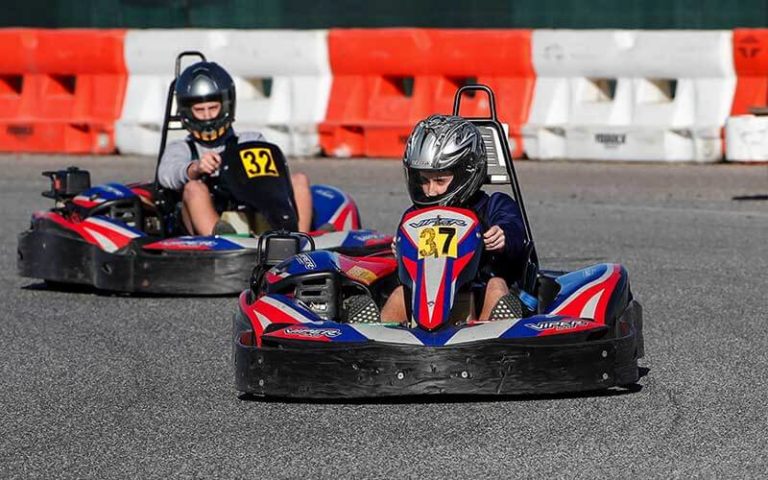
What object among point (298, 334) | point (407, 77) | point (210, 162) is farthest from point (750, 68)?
point (298, 334)

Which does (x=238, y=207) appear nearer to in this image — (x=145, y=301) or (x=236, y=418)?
(x=145, y=301)

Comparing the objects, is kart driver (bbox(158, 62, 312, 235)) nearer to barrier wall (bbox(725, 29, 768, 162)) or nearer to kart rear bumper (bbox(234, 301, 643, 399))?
kart rear bumper (bbox(234, 301, 643, 399))

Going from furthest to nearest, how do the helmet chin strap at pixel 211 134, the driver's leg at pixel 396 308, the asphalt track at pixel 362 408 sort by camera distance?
the helmet chin strap at pixel 211 134
the driver's leg at pixel 396 308
the asphalt track at pixel 362 408

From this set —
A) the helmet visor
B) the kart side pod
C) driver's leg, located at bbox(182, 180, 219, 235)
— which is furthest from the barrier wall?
the helmet visor

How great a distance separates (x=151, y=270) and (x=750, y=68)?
20.1 ft

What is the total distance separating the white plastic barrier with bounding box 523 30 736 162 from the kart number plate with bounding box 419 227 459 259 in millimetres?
7528

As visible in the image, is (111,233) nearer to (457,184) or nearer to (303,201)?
(303,201)

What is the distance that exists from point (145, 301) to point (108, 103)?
7.44 meters

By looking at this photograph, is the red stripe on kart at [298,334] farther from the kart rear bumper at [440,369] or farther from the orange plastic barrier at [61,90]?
the orange plastic barrier at [61,90]

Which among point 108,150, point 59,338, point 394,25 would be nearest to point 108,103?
point 108,150

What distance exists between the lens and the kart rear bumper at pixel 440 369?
5395mm

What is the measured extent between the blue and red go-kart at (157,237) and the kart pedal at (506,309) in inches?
90.2

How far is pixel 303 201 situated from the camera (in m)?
8.93

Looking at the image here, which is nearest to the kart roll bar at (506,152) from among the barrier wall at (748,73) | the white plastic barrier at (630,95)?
the barrier wall at (748,73)
